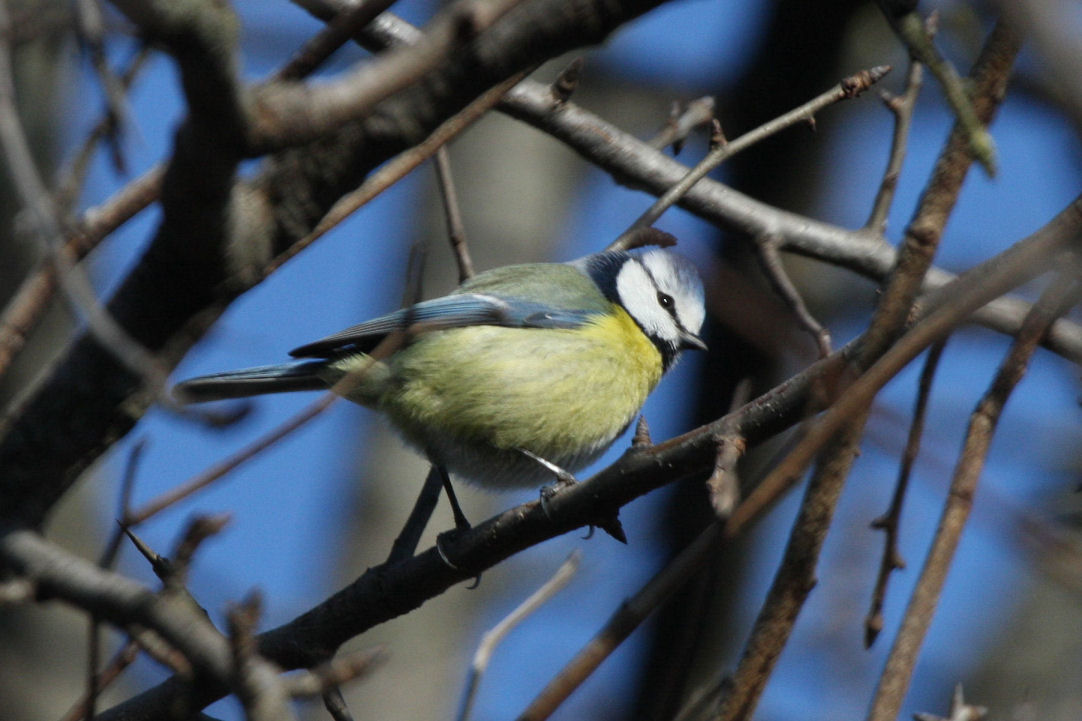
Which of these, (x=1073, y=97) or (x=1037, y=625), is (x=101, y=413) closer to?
(x=1073, y=97)

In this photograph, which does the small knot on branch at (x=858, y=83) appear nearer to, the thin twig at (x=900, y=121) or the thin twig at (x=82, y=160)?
the thin twig at (x=900, y=121)

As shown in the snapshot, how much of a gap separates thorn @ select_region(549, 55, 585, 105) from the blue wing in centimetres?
72

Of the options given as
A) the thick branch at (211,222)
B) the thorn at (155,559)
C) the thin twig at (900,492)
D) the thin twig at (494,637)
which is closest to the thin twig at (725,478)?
the thin twig at (900,492)

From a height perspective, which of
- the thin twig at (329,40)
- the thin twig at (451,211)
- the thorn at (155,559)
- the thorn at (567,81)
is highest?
the thorn at (567,81)

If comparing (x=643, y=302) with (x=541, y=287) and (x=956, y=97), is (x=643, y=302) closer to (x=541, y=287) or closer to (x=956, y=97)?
(x=541, y=287)

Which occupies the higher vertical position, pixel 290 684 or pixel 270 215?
pixel 270 215

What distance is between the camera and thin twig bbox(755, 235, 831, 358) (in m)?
2.24

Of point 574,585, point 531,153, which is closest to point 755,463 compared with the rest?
point 574,585

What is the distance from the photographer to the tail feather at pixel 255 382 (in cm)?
324

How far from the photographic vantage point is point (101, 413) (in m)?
1.46

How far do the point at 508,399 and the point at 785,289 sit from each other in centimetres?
95

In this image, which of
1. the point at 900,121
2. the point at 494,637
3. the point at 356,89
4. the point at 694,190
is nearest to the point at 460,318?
the point at 694,190

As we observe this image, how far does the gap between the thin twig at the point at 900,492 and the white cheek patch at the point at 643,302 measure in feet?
6.78

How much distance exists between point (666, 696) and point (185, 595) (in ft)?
1.98
